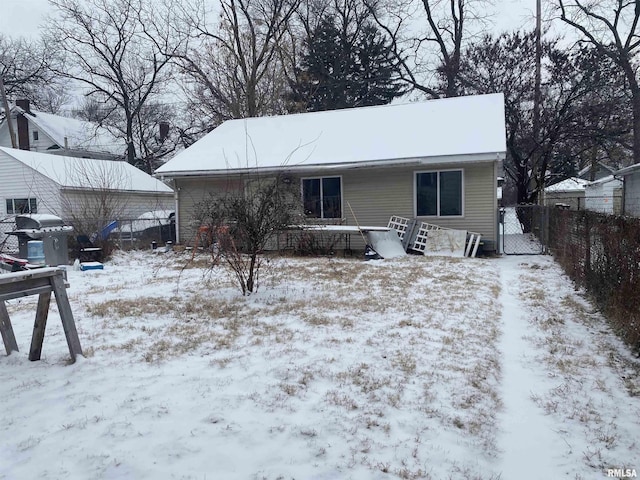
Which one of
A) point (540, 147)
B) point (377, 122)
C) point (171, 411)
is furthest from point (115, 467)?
point (540, 147)

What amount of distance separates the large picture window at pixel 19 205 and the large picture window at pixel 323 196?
1234 cm

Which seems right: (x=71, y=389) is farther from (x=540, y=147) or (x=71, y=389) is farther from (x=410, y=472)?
(x=540, y=147)

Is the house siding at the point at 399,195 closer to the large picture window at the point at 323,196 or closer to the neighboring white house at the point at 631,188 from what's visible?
the large picture window at the point at 323,196

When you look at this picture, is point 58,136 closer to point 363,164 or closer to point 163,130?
point 163,130

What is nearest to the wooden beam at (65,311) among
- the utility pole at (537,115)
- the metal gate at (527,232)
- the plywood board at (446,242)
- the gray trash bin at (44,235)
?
the gray trash bin at (44,235)

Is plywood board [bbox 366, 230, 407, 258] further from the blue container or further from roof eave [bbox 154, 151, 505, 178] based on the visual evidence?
the blue container

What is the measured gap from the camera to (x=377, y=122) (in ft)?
53.8

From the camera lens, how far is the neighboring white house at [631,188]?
62.1 feet

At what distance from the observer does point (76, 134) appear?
115 ft

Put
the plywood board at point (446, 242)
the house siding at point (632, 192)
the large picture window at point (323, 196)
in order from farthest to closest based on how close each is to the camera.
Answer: the house siding at point (632, 192) → the large picture window at point (323, 196) → the plywood board at point (446, 242)

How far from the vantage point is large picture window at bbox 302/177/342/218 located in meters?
14.7

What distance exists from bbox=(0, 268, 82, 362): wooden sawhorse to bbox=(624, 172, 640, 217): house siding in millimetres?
20379

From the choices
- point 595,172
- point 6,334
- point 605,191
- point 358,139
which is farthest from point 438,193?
point 595,172

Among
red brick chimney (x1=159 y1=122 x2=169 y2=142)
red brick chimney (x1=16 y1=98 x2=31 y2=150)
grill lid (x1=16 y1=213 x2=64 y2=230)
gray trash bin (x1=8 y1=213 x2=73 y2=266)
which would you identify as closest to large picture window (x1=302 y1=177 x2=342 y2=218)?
gray trash bin (x1=8 y1=213 x2=73 y2=266)
